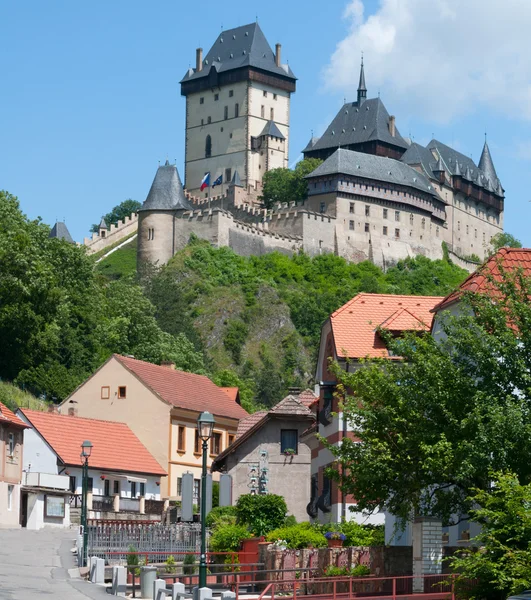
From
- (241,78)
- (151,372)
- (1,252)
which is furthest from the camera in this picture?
(241,78)

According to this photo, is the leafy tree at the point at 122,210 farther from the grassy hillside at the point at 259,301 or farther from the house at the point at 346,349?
the house at the point at 346,349

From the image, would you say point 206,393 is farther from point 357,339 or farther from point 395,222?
point 395,222

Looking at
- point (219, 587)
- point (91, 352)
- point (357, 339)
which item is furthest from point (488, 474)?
point (91, 352)

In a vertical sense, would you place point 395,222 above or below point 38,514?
above

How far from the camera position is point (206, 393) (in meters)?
61.0

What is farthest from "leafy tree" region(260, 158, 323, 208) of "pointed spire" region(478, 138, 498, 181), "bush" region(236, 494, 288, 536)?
"bush" region(236, 494, 288, 536)

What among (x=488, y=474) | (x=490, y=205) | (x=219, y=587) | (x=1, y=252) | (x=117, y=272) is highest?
(x=490, y=205)

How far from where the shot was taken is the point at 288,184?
141m

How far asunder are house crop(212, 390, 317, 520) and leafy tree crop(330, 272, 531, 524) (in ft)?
58.2

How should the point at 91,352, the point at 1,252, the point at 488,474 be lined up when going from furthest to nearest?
1. the point at 91,352
2. the point at 1,252
3. the point at 488,474

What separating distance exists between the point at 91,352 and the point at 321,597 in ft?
190

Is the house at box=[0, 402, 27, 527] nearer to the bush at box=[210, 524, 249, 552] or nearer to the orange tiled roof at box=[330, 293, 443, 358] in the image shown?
the bush at box=[210, 524, 249, 552]

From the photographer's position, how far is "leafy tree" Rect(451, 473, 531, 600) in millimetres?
21391

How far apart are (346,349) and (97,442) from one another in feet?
64.9
